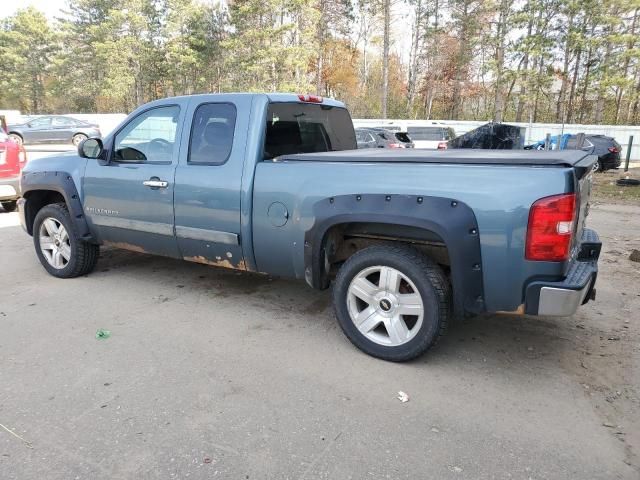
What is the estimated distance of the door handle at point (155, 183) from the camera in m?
4.25

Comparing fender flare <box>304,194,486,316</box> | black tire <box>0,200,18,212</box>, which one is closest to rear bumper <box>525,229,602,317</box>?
fender flare <box>304,194,486,316</box>

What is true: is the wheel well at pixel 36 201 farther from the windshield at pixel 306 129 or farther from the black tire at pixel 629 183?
the black tire at pixel 629 183

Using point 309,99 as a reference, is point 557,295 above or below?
below

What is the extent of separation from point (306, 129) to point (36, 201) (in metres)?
3.19

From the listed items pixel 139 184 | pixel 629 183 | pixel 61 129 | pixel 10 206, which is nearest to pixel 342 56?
pixel 61 129

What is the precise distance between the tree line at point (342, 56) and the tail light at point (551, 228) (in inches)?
953

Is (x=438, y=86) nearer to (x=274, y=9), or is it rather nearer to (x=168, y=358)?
(x=274, y=9)

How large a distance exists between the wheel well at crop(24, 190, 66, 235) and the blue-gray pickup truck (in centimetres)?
13

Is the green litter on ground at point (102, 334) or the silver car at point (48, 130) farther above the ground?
the silver car at point (48, 130)

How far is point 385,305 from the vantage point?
333 centimetres

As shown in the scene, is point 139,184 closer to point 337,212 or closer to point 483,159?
point 337,212

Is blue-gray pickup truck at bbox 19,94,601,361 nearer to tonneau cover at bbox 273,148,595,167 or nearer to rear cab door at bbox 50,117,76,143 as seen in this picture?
tonneau cover at bbox 273,148,595,167

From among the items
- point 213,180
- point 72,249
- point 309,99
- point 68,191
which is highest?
point 309,99

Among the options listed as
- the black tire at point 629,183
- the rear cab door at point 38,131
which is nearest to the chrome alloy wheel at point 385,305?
the black tire at point 629,183
